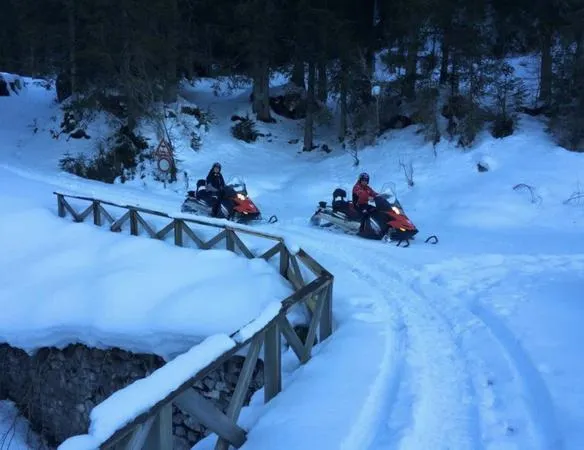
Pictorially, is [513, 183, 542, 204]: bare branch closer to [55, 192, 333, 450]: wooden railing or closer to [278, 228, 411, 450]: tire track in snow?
[278, 228, 411, 450]: tire track in snow

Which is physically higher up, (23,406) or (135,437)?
(135,437)

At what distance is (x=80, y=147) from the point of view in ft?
69.3

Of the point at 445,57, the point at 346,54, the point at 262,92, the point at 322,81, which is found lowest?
the point at 262,92

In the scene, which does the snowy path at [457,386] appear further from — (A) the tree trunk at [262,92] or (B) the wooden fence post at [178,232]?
(A) the tree trunk at [262,92]

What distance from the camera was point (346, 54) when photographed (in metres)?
19.4

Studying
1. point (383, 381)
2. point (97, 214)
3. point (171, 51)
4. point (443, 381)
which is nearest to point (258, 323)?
point (383, 381)

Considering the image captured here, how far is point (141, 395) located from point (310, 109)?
61.2 ft

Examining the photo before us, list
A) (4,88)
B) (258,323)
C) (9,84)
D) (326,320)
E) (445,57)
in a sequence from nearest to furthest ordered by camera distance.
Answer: (258,323)
(326,320)
(445,57)
(4,88)
(9,84)

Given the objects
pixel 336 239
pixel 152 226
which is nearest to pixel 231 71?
pixel 152 226

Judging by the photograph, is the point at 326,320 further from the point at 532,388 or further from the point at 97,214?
the point at 97,214

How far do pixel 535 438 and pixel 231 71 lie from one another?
2132 centimetres

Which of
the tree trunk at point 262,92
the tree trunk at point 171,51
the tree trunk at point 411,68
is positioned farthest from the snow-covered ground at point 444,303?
the tree trunk at point 262,92

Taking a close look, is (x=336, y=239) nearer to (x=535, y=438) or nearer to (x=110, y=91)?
(x=535, y=438)

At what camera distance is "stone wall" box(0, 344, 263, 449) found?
272 inches
